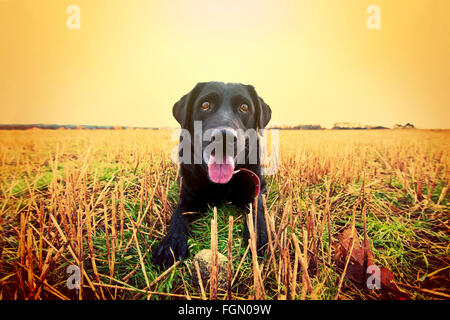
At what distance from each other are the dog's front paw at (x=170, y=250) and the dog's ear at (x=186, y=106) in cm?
117

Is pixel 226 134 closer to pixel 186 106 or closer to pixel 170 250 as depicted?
pixel 186 106

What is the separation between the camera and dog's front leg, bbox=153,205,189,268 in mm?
1431

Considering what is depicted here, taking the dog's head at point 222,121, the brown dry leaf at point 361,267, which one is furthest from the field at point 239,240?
the dog's head at point 222,121

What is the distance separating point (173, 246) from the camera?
1.49 meters

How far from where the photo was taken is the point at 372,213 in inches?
74.6

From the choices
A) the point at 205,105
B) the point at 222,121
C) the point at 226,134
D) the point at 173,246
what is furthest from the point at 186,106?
the point at 173,246

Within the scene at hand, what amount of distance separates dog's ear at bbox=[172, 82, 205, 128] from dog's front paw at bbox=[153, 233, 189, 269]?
1172 mm

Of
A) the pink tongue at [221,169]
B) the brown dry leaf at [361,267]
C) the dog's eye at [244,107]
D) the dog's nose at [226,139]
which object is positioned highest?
the dog's eye at [244,107]

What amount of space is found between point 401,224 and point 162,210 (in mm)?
2116

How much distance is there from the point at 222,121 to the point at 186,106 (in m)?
0.54

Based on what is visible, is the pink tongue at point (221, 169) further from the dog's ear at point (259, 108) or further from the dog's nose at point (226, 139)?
the dog's ear at point (259, 108)

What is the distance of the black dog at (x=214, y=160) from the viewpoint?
1584 millimetres

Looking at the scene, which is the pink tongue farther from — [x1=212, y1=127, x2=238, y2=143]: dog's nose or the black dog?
[x1=212, y1=127, x2=238, y2=143]: dog's nose
